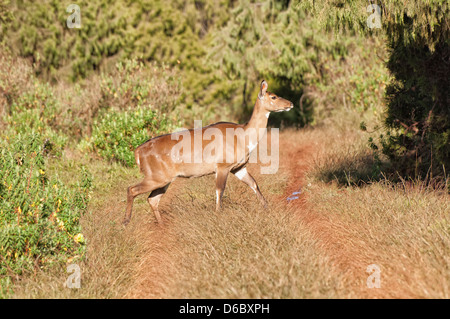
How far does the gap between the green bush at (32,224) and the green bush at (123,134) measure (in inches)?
214

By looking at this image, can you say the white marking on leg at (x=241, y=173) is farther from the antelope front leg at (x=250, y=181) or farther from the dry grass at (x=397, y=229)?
the dry grass at (x=397, y=229)

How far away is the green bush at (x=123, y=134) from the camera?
40.5ft

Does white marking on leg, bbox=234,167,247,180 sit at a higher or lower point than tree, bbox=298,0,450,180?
lower

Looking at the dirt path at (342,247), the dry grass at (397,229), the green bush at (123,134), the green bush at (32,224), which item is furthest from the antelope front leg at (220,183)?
the green bush at (123,134)

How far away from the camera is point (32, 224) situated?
6242 mm

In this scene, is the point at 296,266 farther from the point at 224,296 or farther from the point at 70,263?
the point at 70,263

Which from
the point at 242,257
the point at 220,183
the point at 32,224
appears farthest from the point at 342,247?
the point at 32,224

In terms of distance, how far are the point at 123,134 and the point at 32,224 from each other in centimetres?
634

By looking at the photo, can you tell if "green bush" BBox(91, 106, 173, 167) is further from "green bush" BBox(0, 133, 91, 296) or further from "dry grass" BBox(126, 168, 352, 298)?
"green bush" BBox(0, 133, 91, 296)

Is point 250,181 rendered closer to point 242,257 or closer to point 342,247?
point 342,247

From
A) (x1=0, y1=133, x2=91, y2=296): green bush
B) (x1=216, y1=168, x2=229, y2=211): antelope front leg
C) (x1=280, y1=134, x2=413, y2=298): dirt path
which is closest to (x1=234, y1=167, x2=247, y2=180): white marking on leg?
(x1=216, y1=168, x2=229, y2=211): antelope front leg

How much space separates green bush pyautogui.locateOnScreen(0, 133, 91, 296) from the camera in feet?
19.9

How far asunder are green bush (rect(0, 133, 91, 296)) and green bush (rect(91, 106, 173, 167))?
214 inches
